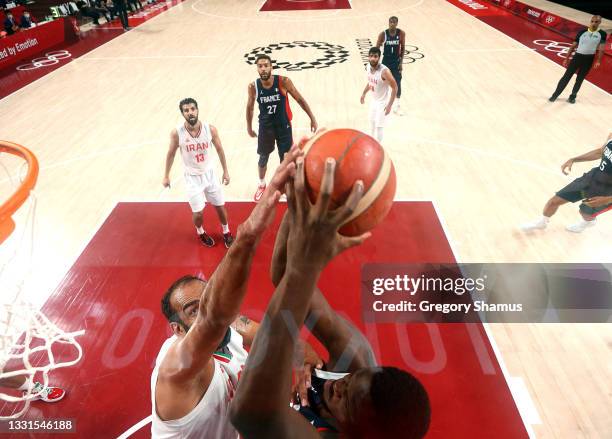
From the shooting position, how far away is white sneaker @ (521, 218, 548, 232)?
4453 millimetres

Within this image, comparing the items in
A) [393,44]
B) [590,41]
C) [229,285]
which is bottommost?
[590,41]

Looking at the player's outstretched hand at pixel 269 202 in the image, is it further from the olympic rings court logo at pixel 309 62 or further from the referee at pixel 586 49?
the olympic rings court logo at pixel 309 62

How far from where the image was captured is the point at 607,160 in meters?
3.90

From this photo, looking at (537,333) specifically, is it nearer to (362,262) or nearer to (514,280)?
(514,280)

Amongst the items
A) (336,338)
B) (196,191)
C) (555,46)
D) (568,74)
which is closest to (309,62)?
(568,74)

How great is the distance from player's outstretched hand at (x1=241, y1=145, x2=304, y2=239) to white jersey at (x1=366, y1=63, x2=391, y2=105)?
15.5 ft

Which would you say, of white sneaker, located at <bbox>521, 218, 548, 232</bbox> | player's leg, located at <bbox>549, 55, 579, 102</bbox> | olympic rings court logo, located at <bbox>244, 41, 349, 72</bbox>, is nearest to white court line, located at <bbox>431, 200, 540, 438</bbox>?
white sneaker, located at <bbox>521, 218, 548, 232</bbox>

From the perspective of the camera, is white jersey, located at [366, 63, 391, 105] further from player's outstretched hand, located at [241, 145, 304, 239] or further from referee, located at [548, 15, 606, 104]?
player's outstretched hand, located at [241, 145, 304, 239]

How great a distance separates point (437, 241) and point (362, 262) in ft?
2.92

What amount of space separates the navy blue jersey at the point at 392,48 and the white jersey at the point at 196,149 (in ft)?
13.5

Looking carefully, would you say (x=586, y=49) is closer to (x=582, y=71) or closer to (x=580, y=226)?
(x=582, y=71)

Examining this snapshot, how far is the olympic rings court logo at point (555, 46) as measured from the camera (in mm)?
10354

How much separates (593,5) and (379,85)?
53.8 ft

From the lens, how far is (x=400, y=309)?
3.61m
